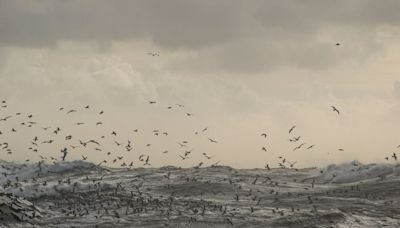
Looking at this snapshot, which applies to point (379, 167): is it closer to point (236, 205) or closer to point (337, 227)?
point (236, 205)

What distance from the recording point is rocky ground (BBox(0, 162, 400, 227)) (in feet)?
74.2

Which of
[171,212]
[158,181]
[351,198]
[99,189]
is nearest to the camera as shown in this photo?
[171,212]

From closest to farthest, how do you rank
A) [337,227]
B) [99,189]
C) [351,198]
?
1. [337,227]
2. [351,198]
3. [99,189]

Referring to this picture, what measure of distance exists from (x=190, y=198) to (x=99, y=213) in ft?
19.8

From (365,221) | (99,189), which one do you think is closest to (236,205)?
(365,221)

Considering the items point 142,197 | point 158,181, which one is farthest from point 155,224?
point 158,181

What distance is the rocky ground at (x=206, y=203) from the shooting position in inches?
890

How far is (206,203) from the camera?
2766 centimetres

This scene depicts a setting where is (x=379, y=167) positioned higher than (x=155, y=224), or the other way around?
(x=379, y=167)

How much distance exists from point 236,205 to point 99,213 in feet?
20.5

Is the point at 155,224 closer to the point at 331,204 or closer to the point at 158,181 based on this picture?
the point at 331,204

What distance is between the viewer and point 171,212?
81.2 ft

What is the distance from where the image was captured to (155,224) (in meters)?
22.2

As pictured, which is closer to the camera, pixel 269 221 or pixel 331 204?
pixel 269 221
